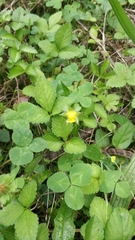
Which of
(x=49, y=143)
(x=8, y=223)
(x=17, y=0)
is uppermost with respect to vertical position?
(x=17, y=0)

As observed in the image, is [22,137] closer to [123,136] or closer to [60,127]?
[60,127]

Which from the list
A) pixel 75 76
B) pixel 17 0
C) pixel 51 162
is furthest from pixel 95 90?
pixel 17 0

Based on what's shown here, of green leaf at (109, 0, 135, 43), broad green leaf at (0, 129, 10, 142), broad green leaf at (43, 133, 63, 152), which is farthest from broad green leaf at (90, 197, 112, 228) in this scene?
green leaf at (109, 0, 135, 43)

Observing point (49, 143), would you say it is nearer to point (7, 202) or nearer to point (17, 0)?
point (7, 202)

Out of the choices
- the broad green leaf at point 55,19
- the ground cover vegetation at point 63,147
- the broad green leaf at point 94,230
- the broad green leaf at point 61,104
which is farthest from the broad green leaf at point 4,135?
the broad green leaf at point 55,19

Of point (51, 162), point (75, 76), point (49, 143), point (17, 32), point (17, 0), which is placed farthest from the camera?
point (17, 0)

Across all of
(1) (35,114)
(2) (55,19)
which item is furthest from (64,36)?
(1) (35,114)

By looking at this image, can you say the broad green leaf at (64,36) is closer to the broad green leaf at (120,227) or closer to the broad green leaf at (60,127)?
the broad green leaf at (60,127)
